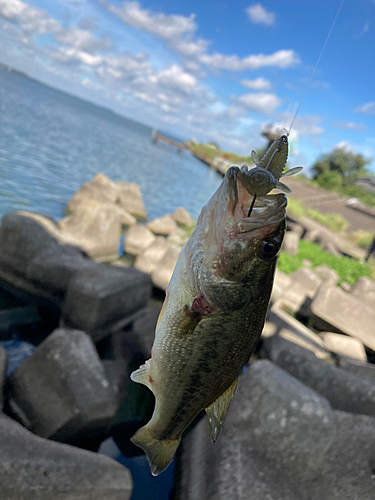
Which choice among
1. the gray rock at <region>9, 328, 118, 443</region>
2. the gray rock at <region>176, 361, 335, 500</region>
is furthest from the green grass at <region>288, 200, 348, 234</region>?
the gray rock at <region>9, 328, 118, 443</region>

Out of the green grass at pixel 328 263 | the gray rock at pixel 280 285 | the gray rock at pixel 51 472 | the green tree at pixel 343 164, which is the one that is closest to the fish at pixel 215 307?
the gray rock at pixel 51 472

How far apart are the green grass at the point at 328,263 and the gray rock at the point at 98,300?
27.6ft

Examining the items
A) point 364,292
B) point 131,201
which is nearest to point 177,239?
point 131,201

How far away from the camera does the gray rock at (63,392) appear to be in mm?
3469

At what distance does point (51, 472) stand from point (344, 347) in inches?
284

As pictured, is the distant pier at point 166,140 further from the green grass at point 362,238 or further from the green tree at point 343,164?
the green grass at point 362,238

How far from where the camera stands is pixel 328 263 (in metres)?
15.4

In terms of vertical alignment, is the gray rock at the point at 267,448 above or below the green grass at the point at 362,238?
below

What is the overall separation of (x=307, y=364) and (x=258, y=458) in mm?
2110

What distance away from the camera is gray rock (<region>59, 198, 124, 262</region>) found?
932cm

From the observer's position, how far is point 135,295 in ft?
20.9

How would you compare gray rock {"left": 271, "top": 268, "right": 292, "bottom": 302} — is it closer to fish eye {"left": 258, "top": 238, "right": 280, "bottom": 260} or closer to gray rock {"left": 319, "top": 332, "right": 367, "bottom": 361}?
gray rock {"left": 319, "top": 332, "right": 367, "bottom": 361}

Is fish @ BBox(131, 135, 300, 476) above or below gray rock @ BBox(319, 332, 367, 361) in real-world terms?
above

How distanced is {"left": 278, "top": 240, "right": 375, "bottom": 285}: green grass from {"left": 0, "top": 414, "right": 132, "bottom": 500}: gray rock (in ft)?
36.5
